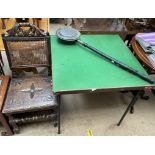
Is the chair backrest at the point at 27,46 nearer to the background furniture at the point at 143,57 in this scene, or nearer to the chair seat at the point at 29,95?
the chair seat at the point at 29,95

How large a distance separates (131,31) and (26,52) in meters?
1.89

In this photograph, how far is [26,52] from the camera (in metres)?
1.79

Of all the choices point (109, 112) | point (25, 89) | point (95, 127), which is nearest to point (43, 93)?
point (25, 89)

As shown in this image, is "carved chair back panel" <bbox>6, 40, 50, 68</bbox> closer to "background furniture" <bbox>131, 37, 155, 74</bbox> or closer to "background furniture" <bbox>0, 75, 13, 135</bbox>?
"background furniture" <bbox>0, 75, 13, 135</bbox>

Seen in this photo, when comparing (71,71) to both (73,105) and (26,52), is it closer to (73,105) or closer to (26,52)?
(26,52)

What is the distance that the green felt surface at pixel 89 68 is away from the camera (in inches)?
59.4

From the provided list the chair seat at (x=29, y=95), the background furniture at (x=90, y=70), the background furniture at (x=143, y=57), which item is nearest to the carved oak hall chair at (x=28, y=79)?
the chair seat at (x=29, y=95)

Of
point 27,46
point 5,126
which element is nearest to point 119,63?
point 27,46

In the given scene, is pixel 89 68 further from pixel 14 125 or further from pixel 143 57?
pixel 14 125

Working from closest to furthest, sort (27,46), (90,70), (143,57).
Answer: (90,70)
(27,46)
(143,57)

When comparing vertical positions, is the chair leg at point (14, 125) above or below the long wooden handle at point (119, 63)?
below

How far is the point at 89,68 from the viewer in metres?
1.67

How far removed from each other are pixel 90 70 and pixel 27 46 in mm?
693

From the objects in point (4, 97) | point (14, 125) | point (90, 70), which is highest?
point (90, 70)
